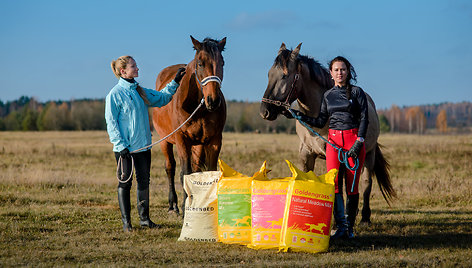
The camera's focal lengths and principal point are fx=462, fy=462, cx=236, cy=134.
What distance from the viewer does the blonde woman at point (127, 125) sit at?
565cm

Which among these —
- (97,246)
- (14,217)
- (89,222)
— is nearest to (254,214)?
(97,246)

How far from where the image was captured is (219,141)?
6.95m

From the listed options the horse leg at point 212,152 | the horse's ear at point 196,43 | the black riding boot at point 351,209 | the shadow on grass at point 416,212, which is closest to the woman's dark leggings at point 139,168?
the horse leg at point 212,152

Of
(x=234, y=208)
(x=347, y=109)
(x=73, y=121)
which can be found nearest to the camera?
(x=234, y=208)

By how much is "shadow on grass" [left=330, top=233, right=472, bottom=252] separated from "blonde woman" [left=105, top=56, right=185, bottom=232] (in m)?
2.56

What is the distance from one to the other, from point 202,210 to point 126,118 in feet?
4.95

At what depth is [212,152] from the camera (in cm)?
695

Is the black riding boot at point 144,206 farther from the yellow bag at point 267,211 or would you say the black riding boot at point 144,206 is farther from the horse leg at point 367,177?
the horse leg at point 367,177

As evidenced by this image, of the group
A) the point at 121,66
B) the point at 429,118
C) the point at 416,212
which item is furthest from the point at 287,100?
the point at 429,118

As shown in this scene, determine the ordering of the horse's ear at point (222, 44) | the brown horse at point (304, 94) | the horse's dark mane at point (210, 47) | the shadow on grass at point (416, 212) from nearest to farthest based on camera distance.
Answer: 1. the brown horse at point (304, 94)
2. the horse's dark mane at point (210, 47)
3. the horse's ear at point (222, 44)
4. the shadow on grass at point (416, 212)

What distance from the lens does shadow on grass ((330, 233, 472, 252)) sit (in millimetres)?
5277

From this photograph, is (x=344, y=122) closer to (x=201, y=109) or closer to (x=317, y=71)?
(x=317, y=71)

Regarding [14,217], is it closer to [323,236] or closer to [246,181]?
[246,181]

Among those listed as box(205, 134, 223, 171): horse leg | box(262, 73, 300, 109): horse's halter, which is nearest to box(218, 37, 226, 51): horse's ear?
box(262, 73, 300, 109): horse's halter
